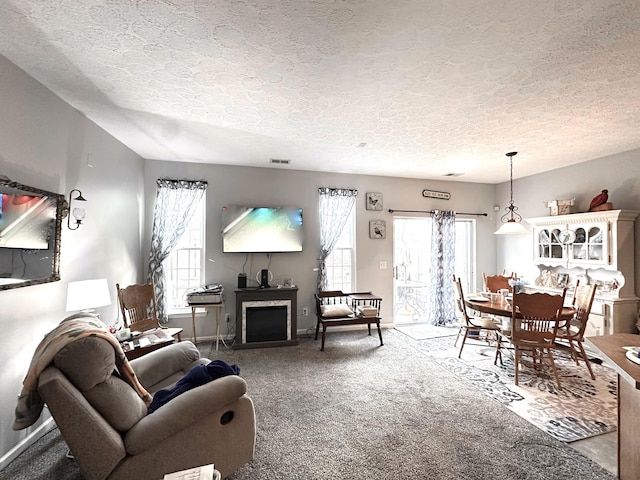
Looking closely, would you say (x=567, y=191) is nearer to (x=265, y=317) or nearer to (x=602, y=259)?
(x=602, y=259)

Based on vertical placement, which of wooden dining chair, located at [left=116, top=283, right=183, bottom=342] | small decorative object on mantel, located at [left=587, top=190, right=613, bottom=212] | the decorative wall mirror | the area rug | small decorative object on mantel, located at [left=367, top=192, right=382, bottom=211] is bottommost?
the area rug

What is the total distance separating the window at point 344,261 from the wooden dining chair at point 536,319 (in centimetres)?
249

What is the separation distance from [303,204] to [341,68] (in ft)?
9.29

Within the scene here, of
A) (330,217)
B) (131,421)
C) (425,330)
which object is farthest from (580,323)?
(131,421)

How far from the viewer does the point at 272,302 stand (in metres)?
4.14

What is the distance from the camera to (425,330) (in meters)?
4.91

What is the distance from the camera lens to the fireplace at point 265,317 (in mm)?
4020

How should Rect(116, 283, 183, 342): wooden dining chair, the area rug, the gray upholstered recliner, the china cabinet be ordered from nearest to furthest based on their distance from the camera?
1. the gray upholstered recliner
2. Rect(116, 283, 183, 342): wooden dining chair
3. the china cabinet
4. the area rug

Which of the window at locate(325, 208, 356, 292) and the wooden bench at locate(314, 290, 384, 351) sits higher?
the window at locate(325, 208, 356, 292)

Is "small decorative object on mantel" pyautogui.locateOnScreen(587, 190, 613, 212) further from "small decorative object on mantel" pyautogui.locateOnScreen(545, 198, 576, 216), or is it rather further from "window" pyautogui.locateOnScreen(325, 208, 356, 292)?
"window" pyautogui.locateOnScreen(325, 208, 356, 292)

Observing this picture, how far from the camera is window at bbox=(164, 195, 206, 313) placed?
4332 millimetres

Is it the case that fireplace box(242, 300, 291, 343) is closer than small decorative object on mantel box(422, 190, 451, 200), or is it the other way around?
fireplace box(242, 300, 291, 343)

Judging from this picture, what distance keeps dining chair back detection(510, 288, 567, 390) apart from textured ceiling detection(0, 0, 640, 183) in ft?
5.86

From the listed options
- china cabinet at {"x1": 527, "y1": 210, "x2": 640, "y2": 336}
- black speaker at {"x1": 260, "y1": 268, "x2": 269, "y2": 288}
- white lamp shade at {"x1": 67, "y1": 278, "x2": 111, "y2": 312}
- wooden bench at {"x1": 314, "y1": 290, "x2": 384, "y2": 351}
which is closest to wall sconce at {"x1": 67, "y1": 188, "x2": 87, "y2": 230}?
white lamp shade at {"x1": 67, "y1": 278, "x2": 111, "y2": 312}
